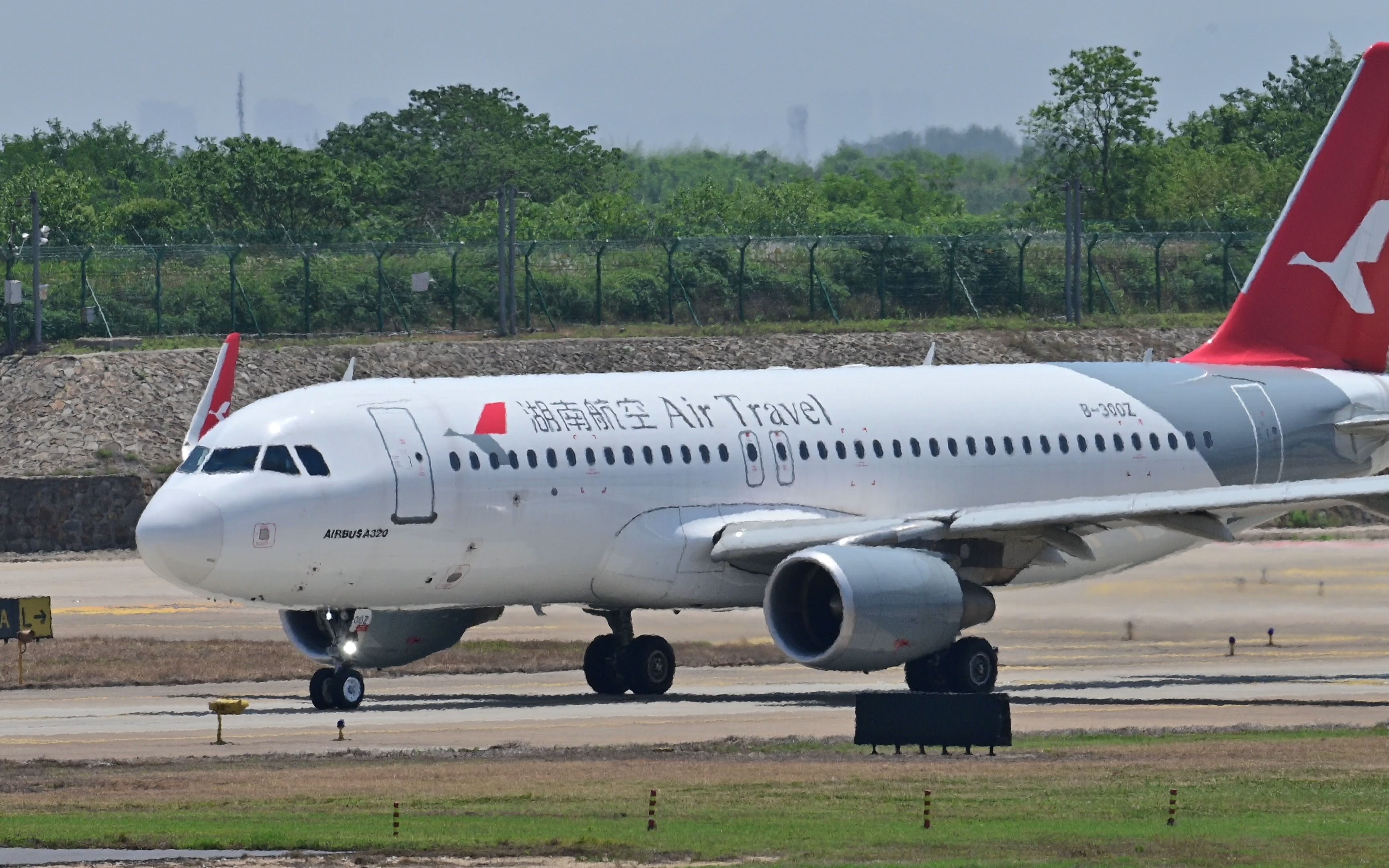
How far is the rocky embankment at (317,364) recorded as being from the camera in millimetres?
74875

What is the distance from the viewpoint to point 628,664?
133 feet

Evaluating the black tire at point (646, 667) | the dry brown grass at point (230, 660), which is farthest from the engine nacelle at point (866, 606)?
the dry brown grass at point (230, 660)

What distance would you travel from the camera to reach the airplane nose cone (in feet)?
115

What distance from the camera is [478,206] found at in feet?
455

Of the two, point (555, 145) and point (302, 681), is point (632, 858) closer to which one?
point (302, 681)

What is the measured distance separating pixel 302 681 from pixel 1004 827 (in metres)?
21.9

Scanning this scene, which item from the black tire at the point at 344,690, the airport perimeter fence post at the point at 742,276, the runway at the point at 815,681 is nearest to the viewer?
the runway at the point at 815,681

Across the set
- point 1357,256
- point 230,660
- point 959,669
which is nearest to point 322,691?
point 230,660

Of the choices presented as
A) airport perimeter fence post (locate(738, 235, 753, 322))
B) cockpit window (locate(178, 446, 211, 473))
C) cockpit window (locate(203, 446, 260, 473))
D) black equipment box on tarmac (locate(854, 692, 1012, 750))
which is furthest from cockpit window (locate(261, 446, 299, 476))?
airport perimeter fence post (locate(738, 235, 753, 322))

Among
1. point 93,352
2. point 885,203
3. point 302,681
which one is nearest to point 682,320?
point 93,352

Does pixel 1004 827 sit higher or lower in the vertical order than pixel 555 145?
lower

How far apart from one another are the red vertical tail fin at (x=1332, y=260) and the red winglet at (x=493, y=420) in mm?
15854

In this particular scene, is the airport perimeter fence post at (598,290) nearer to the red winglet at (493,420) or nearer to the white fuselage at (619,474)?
the white fuselage at (619,474)

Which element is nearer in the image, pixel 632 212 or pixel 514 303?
pixel 514 303
